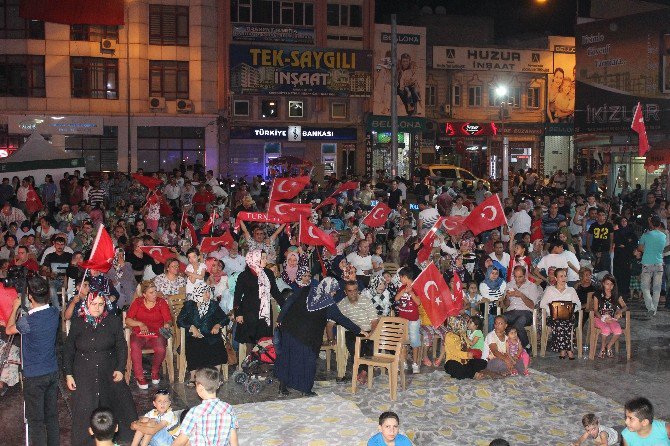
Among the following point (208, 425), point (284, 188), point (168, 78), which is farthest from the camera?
point (168, 78)

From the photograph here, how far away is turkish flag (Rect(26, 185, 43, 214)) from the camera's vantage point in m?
20.6

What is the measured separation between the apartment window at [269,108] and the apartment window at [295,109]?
0.67 m

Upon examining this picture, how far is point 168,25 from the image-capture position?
35.7 metres

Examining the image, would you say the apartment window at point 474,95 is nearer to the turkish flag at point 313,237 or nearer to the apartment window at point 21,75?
the apartment window at point 21,75

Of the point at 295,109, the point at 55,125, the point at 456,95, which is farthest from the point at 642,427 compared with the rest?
the point at 456,95

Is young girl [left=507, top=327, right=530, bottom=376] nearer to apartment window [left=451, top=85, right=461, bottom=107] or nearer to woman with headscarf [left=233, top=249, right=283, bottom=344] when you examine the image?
woman with headscarf [left=233, top=249, right=283, bottom=344]

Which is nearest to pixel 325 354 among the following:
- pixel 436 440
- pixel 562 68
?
pixel 436 440

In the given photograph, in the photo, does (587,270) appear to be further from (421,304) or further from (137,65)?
(137,65)

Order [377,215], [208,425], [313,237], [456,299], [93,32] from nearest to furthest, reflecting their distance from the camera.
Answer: [208,425] → [456,299] → [313,237] → [377,215] → [93,32]

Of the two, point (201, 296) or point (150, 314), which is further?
point (201, 296)

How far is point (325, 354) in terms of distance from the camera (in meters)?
12.5

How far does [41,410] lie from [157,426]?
1.42m

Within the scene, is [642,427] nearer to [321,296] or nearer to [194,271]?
[321,296]

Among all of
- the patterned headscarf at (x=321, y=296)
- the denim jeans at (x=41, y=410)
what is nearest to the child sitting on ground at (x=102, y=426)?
the denim jeans at (x=41, y=410)
